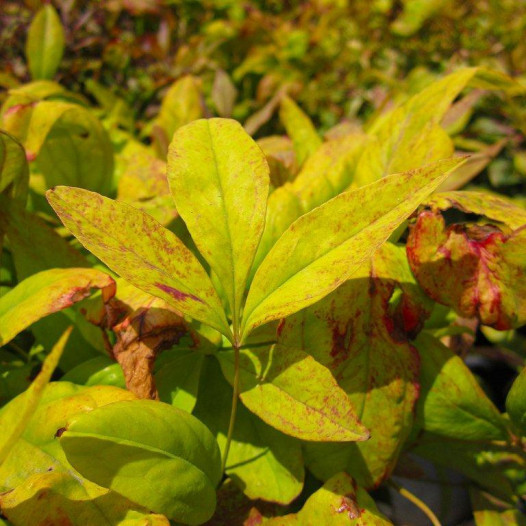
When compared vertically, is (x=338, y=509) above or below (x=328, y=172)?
below

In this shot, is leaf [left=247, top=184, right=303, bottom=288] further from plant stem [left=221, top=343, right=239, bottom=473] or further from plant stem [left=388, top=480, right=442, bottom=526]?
plant stem [left=388, top=480, right=442, bottom=526]

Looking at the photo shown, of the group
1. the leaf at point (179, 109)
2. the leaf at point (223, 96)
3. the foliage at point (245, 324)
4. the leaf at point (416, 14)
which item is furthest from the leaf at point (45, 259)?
the leaf at point (416, 14)

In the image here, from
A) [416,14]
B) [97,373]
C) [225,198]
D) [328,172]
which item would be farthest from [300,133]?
[416,14]

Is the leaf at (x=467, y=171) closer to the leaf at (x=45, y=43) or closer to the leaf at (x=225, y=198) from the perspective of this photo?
the leaf at (x=225, y=198)

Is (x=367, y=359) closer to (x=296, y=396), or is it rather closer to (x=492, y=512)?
(x=296, y=396)

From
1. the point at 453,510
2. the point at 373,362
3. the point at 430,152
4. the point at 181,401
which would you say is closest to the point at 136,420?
the point at 181,401

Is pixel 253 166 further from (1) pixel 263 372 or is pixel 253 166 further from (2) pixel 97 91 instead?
(2) pixel 97 91
